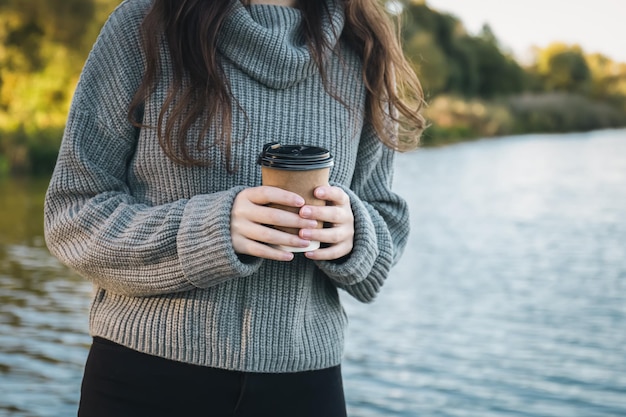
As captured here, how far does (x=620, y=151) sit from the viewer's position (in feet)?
83.6

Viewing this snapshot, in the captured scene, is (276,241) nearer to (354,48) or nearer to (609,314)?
(354,48)

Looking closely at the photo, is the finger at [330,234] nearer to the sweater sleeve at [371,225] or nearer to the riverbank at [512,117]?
the sweater sleeve at [371,225]

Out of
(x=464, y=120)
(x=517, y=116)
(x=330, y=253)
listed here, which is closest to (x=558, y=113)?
(x=517, y=116)

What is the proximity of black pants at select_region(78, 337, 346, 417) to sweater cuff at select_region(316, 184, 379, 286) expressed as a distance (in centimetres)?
20

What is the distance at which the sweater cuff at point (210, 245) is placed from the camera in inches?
53.7

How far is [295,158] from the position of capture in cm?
131

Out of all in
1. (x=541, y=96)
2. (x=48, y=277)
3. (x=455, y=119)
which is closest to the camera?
(x=48, y=277)

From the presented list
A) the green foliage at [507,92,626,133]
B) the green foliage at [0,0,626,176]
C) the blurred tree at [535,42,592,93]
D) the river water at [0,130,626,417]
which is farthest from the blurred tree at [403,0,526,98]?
the river water at [0,130,626,417]

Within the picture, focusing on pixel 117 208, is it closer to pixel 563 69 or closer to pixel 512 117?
pixel 512 117

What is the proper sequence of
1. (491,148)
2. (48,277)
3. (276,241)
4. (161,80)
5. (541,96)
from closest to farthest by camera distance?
(276,241)
(161,80)
(48,277)
(491,148)
(541,96)

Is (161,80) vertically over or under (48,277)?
over

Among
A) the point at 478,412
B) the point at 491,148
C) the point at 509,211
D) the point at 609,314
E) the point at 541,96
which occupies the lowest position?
the point at 478,412

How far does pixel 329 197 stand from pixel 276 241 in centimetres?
11

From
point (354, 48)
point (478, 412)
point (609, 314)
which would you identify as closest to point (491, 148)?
point (609, 314)
